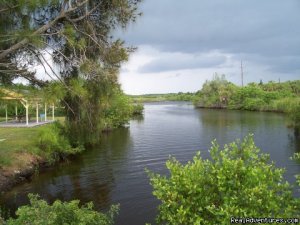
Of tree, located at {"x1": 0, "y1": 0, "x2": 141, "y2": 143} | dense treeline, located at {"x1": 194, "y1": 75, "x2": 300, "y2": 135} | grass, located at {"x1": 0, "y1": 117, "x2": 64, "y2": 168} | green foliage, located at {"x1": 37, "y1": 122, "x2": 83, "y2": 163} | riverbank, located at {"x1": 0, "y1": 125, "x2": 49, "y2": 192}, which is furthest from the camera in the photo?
dense treeline, located at {"x1": 194, "y1": 75, "x2": 300, "y2": 135}

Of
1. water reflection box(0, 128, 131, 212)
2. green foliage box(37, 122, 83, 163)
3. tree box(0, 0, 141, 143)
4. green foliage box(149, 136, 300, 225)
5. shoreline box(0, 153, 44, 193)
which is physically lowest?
water reflection box(0, 128, 131, 212)

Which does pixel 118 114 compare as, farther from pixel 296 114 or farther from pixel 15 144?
pixel 15 144

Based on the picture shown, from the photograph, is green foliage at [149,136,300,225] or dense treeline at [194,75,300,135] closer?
green foliage at [149,136,300,225]

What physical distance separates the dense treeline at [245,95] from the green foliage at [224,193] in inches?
3017

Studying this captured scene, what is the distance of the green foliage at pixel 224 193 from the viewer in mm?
6133

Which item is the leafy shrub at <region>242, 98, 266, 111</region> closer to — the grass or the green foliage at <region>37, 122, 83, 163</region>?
the grass

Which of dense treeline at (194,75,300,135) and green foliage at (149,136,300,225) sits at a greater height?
dense treeline at (194,75,300,135)

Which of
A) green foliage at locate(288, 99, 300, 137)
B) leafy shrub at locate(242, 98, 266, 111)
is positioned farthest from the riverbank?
leafy shrub at locate(242, 98, 266, 111)

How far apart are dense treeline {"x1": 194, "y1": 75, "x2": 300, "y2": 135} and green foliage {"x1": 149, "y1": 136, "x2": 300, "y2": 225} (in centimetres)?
7664

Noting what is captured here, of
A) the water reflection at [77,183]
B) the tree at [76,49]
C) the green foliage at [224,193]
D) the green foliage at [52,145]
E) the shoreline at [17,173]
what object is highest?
the tree at [76,49]

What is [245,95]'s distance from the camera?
10225 cm

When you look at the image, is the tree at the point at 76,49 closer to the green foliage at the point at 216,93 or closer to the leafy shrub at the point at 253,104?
the leafy shrub at the point at 253,104

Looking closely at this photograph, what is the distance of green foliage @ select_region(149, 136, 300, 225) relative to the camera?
6.13 meters

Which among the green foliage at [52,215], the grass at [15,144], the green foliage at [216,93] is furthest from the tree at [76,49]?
the green foliage at [216,93]
